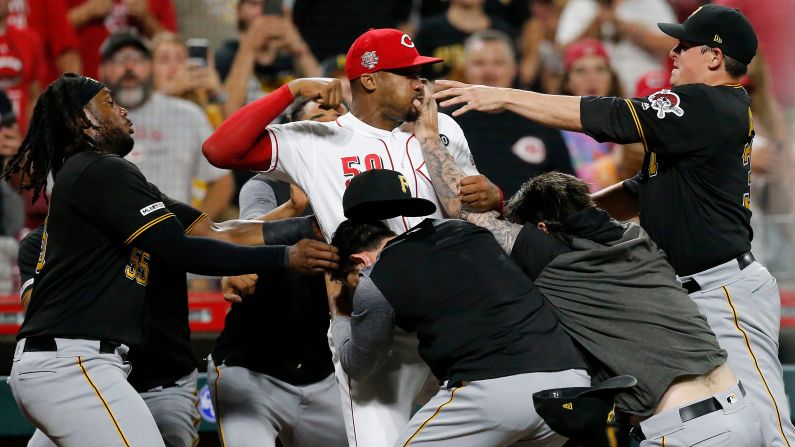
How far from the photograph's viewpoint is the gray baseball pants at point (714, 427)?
2.94 meters

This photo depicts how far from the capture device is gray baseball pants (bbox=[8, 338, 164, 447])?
291 centimetres

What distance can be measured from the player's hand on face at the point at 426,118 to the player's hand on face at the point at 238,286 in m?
0.82

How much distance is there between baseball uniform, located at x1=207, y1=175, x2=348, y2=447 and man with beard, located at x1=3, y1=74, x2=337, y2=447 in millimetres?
740

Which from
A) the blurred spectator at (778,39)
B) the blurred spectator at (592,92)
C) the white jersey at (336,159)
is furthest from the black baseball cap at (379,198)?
the blurred spectator at (778,39)

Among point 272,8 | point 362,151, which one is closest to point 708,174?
point 362,151

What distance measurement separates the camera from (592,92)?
262 inches

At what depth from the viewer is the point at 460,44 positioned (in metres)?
6.84

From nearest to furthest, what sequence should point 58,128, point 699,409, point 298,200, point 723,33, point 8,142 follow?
point 699,409
point 58,128
point 723,33
point 298,200
point 8,142

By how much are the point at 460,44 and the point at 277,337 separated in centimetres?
352

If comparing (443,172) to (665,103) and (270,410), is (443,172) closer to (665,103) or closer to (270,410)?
(665,103)

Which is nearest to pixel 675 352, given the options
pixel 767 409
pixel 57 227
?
pixel 767 409

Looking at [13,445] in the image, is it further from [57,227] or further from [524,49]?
[524,49]

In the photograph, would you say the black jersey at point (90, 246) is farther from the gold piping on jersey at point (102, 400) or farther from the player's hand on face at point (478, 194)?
the player's hand on face at point (478, 194)

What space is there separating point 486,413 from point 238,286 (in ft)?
4.02
